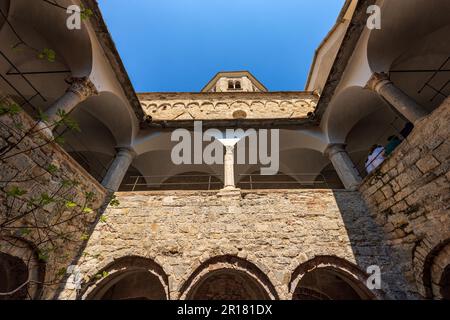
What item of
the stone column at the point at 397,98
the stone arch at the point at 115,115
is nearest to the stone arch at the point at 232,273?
the stone column at the point at 397,98

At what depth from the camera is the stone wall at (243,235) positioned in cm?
409

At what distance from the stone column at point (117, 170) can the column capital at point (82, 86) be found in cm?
200

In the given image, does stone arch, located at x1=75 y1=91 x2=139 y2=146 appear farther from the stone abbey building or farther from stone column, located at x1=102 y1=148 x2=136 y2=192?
stone column, located at x1=102 y1=148 x2=136 y2=192

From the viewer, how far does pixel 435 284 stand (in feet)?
11.5

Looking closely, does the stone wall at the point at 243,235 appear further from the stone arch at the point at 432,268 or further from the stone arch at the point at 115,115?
the stone arch at the point at 115,115

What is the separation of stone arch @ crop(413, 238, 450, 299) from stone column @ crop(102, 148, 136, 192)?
6891 mm

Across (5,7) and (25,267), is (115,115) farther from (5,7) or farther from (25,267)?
(25,267)

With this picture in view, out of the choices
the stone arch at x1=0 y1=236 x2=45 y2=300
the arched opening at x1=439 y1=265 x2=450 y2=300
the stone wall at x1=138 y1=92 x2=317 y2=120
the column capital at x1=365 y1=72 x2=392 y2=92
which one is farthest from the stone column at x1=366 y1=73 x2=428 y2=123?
the stone arch at x1=0 y1=236 x2=45 y2=300

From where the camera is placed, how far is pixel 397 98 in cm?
480

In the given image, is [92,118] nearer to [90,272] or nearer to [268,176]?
[90,272]

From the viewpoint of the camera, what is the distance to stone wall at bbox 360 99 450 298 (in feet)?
11.3

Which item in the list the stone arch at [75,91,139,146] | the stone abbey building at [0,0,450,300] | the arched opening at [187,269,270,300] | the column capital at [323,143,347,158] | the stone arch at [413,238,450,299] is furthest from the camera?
the column capital at [323,143,347,158]

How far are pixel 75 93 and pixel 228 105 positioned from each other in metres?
5.77
